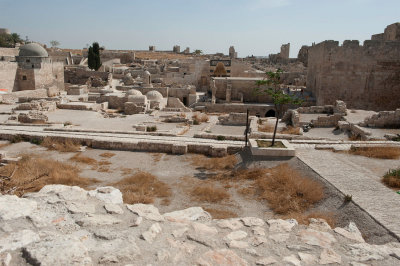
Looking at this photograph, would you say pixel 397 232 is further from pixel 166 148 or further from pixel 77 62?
pixel 77 62

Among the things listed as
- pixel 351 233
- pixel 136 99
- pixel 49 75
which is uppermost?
pixel 49 75

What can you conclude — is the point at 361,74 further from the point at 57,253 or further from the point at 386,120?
the point at 57,253

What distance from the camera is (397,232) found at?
3.96 m

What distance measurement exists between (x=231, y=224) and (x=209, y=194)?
7.93ft

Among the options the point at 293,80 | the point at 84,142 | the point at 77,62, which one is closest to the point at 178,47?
the point at 77,62

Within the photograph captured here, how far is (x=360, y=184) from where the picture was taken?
577 cm

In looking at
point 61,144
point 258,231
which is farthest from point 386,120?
point 61,144

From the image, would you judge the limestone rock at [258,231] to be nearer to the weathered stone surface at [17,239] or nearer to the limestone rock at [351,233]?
the limestone rock at [351,233]

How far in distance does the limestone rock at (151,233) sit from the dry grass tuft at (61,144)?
6.93 metres

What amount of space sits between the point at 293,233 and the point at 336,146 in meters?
6.01

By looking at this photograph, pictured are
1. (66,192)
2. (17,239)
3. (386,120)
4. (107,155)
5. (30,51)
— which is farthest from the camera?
(30,51)

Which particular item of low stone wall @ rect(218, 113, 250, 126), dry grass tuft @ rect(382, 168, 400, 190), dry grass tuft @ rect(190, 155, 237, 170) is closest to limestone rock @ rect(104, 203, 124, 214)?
dry grass tuft @ rect(190, 155, 237, 170)

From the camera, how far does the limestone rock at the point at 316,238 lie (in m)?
3.38

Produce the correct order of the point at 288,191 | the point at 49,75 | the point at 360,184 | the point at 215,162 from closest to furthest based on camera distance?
the point at 360,184 → the point at 288,191 → the point at 215,162 → the point at 49,75
